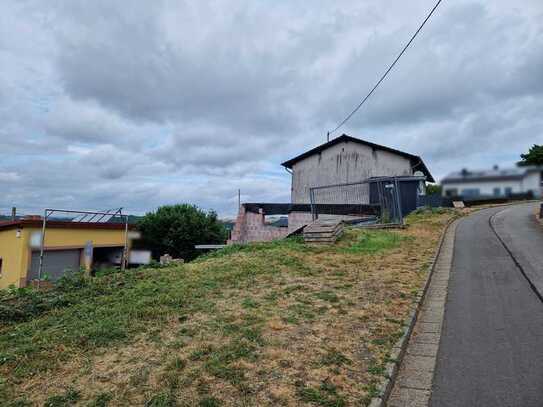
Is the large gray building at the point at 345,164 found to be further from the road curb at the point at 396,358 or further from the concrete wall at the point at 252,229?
the road curb at the point at 396,358

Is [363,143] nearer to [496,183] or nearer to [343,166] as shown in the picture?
[343,166]

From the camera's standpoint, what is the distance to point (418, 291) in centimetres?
579

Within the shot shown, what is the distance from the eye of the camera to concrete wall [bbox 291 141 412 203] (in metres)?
23.0

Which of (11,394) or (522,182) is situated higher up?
(522,182)

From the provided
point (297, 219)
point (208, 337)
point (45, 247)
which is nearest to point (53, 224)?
point (45, 247)

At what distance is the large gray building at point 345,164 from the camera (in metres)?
22.8

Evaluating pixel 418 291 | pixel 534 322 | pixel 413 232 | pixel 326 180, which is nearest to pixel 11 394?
pixel 418 291

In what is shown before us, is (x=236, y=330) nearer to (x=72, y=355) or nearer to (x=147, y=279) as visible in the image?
(x=72, y=355)

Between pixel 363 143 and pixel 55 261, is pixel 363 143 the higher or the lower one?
the higher one

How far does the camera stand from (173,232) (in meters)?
25.6

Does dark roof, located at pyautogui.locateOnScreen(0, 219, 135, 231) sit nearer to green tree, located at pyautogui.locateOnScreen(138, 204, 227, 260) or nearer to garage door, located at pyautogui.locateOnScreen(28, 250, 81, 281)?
garage door, located at pyautogui.locateOnScreen(28, 250, 81, 281)

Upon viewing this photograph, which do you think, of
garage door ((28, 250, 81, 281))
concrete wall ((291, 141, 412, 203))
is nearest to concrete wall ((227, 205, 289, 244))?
garage door ((28, 250, 81, 281))

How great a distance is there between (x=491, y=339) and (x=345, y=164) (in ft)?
68.7

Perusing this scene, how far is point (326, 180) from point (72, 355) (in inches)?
882
